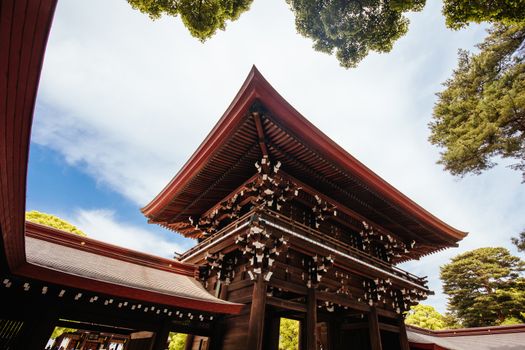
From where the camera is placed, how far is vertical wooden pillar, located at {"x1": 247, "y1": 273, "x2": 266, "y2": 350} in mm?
6027

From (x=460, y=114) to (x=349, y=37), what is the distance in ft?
21.2

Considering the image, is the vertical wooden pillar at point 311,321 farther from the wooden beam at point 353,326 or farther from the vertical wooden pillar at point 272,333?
the wooden beam at point 353,326

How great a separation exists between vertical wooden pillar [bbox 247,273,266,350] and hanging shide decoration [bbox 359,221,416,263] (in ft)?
19.0

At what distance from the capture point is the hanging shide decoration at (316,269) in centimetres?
788

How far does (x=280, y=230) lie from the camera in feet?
22.7

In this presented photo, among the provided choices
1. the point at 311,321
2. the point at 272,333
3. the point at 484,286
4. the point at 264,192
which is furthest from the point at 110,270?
the point at 484,286

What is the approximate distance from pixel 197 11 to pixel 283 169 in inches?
215

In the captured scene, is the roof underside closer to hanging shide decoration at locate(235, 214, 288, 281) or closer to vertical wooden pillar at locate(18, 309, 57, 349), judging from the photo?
hanging shide decoration at locate(235, 214, 288, 281)

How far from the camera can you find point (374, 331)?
914 cm

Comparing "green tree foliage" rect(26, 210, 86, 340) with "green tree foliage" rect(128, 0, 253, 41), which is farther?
"green tree foliage" rect(26, 210, 86, 340)

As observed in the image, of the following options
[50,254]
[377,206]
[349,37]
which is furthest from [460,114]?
[50,254]

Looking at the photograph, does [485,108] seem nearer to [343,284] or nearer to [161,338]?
[343,284]

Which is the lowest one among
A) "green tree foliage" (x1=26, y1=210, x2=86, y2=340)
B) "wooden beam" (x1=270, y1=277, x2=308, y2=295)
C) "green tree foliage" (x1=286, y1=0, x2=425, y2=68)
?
"wooden beam" (x1=270, y1=277, x2=308, y2=295)

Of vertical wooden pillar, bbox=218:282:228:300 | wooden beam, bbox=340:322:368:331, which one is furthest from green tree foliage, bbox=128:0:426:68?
wooden beam, bbox=340:322:368:331
